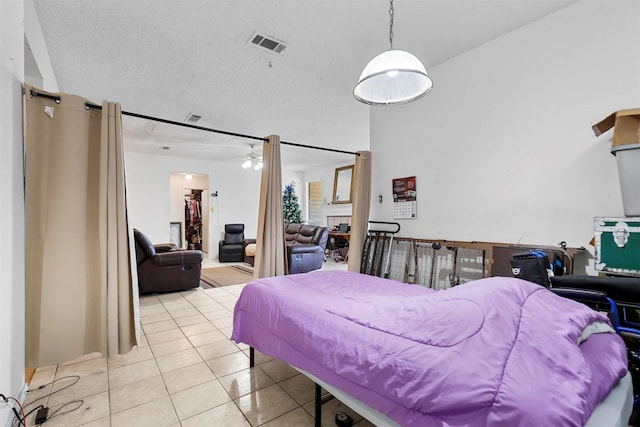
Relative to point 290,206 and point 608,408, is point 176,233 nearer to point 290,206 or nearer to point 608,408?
point 290,206

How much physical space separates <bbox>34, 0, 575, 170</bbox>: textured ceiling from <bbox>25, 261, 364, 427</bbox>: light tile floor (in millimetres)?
2908

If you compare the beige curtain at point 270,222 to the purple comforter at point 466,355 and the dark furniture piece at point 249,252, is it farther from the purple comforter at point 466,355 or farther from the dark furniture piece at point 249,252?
the dark furniture piece at point 249,252

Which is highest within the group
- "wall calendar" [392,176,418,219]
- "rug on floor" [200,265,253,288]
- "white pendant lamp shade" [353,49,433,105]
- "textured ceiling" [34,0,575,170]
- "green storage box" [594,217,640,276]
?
"textured ceiling" [34,0,575,170]

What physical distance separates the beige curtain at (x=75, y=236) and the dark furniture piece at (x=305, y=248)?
3.24 m

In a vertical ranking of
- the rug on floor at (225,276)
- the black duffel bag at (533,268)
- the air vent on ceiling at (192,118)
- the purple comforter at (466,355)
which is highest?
the air vent on ceiling at (192,118)

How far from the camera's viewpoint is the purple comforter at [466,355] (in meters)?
0.85

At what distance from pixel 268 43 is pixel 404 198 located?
7.61 ft

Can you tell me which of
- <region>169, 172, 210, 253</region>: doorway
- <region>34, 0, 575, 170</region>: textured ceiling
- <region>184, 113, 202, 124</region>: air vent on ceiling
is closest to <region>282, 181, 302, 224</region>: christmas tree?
<region>169, 172, 210, 253</region>: doorway

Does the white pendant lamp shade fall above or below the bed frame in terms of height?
above

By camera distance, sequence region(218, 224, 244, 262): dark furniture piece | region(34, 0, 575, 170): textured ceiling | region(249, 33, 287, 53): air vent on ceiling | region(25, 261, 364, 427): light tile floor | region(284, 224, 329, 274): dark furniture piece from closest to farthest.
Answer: region(25, 261, 364, 427): light tile floor < region(34, 0, 575, 170): textured ceiling < region(249, 33, 287, 53): air vent on ceiling < region(284, 224, 329, 274): dark furniture piece < region(218, 224, 244, 262): dark furniture piece

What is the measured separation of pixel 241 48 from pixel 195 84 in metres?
1.08

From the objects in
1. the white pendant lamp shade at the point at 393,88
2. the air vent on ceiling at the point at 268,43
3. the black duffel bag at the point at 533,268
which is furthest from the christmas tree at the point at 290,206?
the black duffel bag at the point at 533,268

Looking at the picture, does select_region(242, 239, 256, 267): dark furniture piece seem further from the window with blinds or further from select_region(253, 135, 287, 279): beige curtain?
select_region(253, 135, 287, 279): beige curtain

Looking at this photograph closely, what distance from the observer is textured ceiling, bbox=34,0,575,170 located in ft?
7.52
